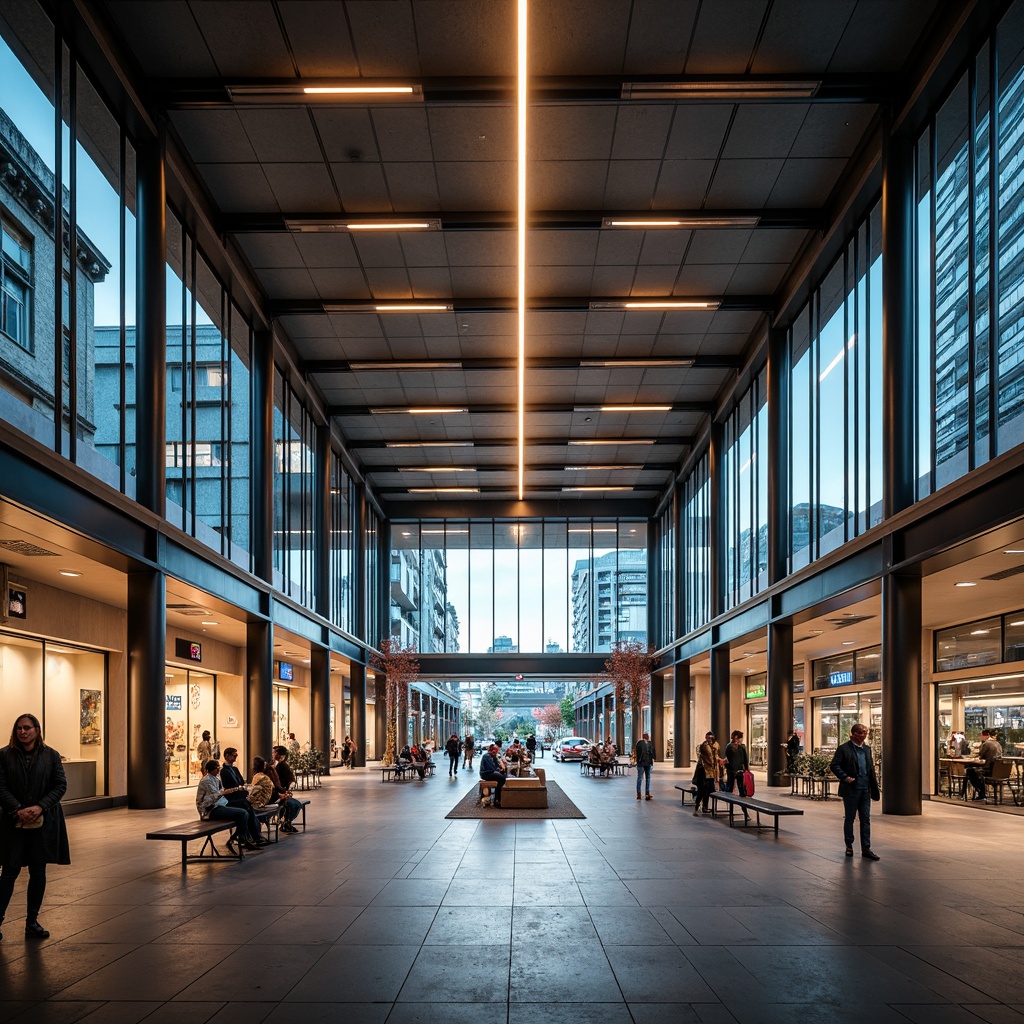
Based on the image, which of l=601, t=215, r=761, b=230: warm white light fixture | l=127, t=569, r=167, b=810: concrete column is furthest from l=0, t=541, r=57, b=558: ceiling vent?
l=601, t=215, r=761, b=230: warm white light fixture

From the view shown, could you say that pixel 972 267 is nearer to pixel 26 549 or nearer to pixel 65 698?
pixel 26 549

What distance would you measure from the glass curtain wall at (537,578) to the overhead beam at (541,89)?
3133cm

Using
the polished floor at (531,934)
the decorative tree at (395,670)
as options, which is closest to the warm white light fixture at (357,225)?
the polished floor at (531,934)

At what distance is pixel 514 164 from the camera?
56.6 feet

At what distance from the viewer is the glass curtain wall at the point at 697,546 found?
34312mm

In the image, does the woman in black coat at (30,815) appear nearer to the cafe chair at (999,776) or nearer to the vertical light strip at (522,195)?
the vertical light strip at (522,195)

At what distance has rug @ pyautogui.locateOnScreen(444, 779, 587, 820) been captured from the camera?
18438 mm

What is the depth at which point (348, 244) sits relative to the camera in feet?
66.6

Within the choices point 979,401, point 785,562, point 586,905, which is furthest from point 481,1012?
point 785,562

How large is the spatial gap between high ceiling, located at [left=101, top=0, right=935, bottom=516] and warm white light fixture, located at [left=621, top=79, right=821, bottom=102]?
0.05m

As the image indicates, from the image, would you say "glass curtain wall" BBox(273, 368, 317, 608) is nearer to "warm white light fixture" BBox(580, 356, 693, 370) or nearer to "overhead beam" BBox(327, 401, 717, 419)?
"overhead beam" BBox(327, 401, 717, 419)

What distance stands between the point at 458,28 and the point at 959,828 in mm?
13402

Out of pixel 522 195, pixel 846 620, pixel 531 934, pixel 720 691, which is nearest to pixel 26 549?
pixel 522 195

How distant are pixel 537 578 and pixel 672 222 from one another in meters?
29.7
